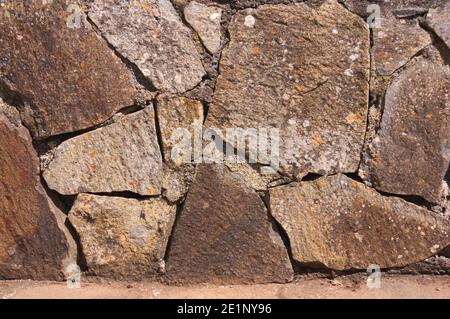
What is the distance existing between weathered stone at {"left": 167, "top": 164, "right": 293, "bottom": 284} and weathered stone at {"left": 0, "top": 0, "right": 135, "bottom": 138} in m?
Result: 0.43

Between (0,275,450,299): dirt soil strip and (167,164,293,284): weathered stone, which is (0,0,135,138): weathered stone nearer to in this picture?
(167,164,293,284): weathered stone

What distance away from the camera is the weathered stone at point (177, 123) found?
222 cm

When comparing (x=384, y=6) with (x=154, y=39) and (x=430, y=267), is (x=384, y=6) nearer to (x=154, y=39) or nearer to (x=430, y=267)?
(x=154, y=39)

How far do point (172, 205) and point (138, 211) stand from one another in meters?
0.13

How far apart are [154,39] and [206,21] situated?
20 centimetres

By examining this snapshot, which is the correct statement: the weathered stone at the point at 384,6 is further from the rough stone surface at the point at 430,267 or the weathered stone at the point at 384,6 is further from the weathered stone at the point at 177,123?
the rough stone surface at the point at 430,267

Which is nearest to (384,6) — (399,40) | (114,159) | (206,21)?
(399,40)

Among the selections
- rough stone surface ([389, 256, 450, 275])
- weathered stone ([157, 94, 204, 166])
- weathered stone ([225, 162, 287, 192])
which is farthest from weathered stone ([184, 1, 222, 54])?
rough stone surface ([389, 256, 450, 275])

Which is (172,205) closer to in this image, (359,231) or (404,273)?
(359,231)

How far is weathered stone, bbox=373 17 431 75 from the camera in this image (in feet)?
7.17

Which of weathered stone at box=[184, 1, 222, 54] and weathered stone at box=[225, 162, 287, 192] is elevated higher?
→ weathered stone at box=[184, 1, 222, 54]

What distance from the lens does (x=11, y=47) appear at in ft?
7.22

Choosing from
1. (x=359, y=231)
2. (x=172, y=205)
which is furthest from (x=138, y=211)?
(x=359, y=231)

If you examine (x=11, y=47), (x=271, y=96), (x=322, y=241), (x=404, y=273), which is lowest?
(x=404, y=273)
